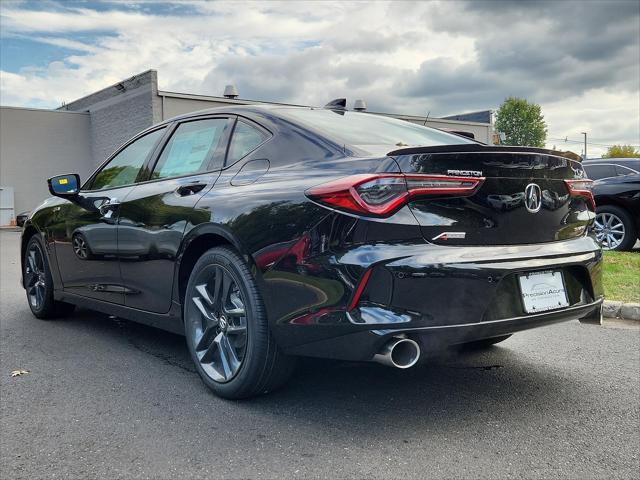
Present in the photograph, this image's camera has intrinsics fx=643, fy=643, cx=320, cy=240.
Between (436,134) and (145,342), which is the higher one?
(436,134)

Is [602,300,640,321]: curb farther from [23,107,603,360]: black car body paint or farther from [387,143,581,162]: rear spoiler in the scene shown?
[387,143,581,162]: rear spoiler

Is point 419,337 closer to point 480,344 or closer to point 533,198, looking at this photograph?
point 533,198

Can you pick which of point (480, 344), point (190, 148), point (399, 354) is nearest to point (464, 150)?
point (399, 354)

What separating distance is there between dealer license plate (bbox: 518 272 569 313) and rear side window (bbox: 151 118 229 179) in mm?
1959

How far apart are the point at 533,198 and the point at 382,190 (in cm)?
84

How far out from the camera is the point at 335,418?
3170 mm

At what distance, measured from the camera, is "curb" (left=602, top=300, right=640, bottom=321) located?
5637 mm

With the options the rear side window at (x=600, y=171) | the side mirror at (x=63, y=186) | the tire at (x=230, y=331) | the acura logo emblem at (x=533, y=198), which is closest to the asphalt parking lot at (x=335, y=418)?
the tire at (x=230, y=331)

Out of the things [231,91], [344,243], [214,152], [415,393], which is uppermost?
[231,91]

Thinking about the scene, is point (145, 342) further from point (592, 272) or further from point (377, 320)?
point (592, 272)

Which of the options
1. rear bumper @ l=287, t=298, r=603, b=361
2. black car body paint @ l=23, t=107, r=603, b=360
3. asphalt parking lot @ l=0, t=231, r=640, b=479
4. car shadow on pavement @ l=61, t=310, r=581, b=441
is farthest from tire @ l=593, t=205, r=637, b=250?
rear bumper @ l=287, t=298, r=603, b=361

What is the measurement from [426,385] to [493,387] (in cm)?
37

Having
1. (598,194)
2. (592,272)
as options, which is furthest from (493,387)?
(598,194)

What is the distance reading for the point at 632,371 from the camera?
400cm
